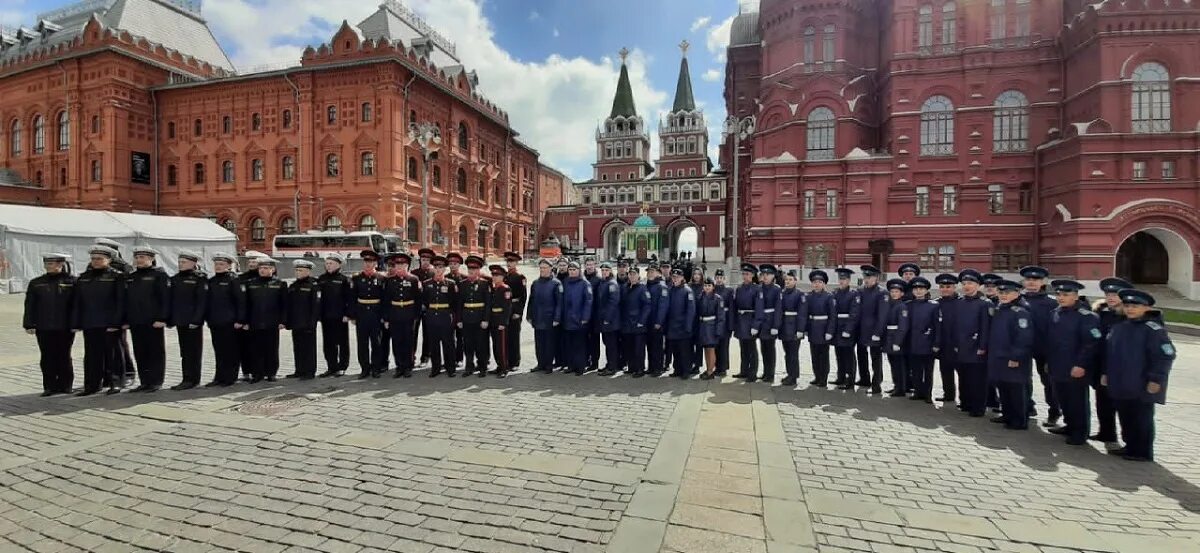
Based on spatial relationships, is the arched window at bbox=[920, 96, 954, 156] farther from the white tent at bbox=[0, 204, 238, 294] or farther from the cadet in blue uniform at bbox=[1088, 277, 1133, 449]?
the white tent at bbox=[0, 204, 238, 294]

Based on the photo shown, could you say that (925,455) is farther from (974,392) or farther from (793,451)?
(974,392)

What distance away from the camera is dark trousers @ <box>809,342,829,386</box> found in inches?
315

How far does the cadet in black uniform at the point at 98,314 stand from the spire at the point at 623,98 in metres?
73.3

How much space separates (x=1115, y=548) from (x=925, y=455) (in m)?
1.73

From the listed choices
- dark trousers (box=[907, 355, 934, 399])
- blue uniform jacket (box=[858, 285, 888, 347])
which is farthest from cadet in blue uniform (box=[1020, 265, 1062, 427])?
blue uniform jacket (box=[858, 285, 888, 347])

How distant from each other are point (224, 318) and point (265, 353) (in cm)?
78

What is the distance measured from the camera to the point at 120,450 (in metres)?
4.95

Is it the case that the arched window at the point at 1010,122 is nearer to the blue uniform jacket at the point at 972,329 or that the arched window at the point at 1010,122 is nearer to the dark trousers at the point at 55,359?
the blue uniform jacket at the point at 972,329

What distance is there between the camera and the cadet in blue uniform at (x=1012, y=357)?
6.05m

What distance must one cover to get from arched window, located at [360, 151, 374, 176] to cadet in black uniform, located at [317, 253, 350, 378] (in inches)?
1109

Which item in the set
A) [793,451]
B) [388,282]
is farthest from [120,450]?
[793,451]

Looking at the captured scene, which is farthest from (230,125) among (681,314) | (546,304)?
(681,314)

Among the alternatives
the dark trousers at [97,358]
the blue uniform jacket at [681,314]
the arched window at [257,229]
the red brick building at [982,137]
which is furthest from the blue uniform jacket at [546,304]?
the arched window at [257,229]

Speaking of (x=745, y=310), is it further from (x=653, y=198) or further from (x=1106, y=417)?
(x=653, y=198)
